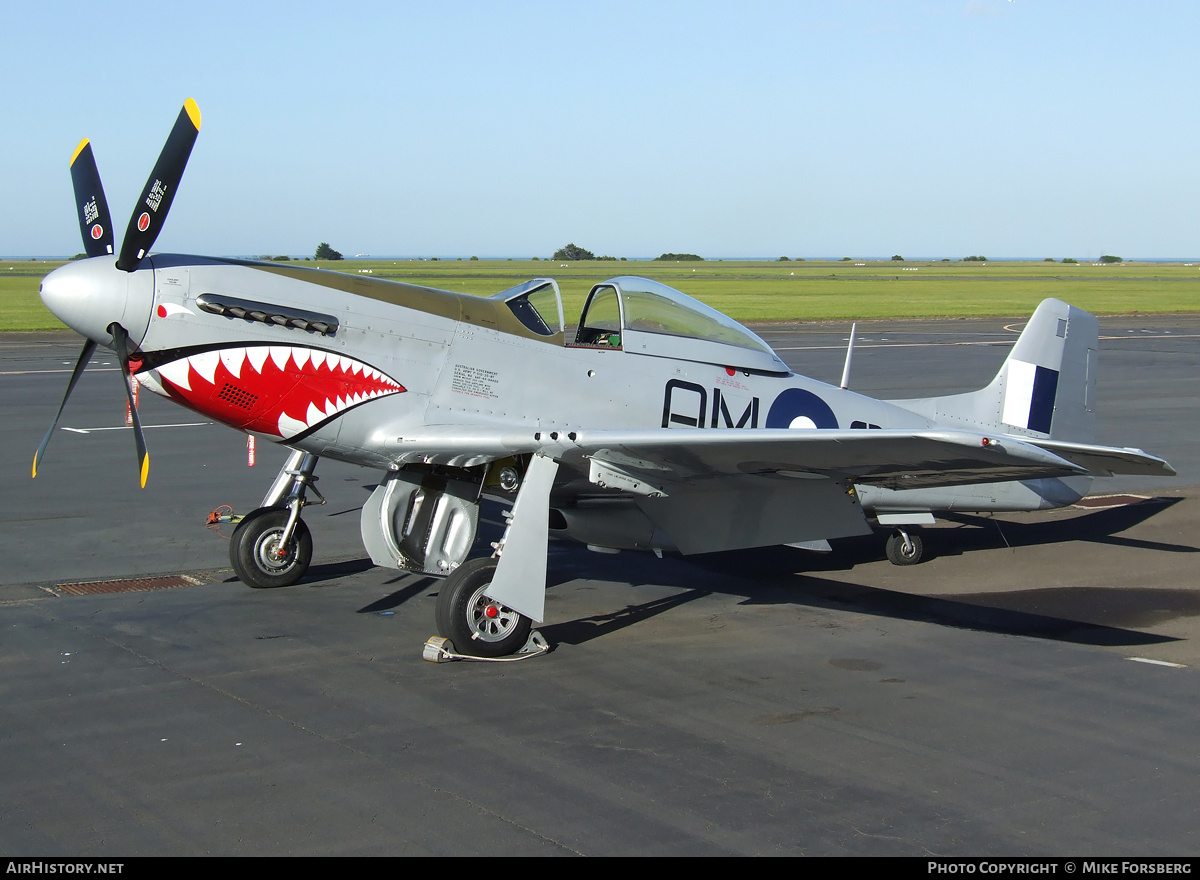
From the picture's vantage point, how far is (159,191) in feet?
23.4

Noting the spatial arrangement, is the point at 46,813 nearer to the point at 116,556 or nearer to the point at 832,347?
the point at 116,556

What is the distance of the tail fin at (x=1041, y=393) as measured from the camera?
10.6 metres

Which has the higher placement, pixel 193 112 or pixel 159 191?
pixel 193 112

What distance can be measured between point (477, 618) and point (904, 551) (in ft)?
15.5

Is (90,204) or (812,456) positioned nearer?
(812,456)

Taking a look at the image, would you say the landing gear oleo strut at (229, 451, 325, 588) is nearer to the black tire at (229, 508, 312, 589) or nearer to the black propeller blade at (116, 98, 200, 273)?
the black tire at (229, 508, 312, 589)

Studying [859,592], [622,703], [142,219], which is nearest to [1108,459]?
[859,592]

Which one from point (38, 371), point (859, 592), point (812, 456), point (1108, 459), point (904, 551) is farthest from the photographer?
point (38, 371)

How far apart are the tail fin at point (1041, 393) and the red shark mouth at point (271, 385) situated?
17.9ft

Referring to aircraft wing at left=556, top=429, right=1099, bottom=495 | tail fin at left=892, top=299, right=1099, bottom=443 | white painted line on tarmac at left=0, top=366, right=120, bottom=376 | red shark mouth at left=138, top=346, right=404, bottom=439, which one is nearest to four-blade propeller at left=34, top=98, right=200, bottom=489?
red shark mouth at left=138, top=346, right=404, bottom=439

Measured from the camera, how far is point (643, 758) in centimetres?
554

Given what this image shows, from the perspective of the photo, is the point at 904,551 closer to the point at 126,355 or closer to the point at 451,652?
the point at 451,652

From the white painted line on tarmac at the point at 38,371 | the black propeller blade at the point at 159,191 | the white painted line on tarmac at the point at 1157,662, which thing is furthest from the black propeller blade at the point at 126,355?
the white painted line on tarmac at the point at 38,371

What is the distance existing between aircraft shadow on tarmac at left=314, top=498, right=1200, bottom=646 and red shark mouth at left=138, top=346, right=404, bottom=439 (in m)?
1.78
